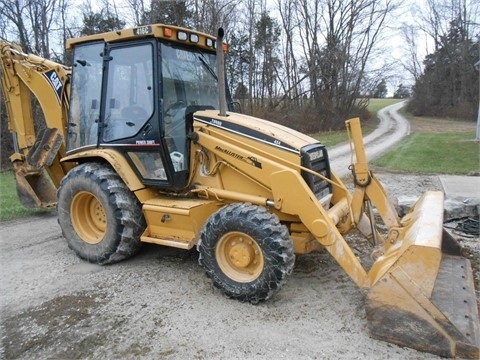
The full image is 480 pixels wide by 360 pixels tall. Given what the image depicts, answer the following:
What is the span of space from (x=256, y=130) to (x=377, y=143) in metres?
18.9

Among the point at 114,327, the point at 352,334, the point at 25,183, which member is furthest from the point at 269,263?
the point at 25,183

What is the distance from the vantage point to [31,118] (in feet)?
21.1

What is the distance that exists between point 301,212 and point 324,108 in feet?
90.3

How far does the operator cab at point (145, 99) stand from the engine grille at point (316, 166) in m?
1.31

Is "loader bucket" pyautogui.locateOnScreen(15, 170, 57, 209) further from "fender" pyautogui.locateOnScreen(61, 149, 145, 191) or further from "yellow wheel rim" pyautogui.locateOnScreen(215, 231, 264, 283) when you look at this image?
"yellow wheel rim" pyautogui.locateOnScreen(215, 231, 264, 283)

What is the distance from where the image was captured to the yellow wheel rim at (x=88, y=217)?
4.86m

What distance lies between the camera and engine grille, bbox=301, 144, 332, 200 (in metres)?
3.99

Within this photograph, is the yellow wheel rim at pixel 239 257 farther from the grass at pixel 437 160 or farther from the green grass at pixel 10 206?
the grass at pixel 437 160

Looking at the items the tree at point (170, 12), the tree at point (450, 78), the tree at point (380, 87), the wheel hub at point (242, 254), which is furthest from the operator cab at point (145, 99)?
the tree at point (450, 78)

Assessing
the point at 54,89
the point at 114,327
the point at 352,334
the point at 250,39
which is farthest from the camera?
the point at 250,39

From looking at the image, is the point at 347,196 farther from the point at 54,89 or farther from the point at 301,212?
the point at 54,89

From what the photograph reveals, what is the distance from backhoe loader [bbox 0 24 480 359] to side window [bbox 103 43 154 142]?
2 centimetres

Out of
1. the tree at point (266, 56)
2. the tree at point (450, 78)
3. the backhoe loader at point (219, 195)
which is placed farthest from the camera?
the tree at point (450, 78)

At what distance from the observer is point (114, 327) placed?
338 cm
